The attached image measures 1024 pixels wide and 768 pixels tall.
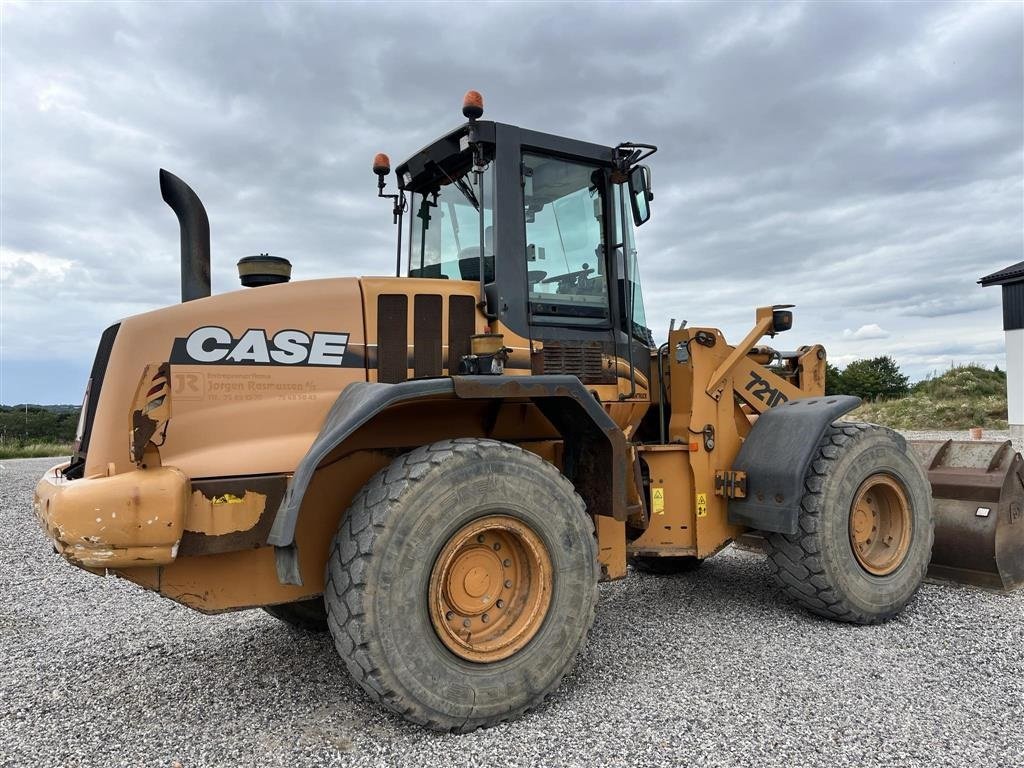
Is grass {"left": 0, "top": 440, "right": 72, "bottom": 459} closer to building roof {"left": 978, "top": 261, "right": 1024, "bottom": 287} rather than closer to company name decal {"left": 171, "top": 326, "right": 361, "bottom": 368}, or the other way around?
company name decal {"left": 171, "top": 326, "right": 361, "bottom": 368}

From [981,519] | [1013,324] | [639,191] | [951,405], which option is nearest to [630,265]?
[639,191]

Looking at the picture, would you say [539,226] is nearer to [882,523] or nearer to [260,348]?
[260,348]

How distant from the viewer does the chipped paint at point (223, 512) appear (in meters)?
3.18

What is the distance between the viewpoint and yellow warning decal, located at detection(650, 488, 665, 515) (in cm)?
485

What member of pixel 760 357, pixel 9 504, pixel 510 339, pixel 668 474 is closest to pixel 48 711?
pixel 510 339

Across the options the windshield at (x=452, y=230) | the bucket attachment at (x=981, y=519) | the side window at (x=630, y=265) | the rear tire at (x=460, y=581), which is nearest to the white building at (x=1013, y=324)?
the bucket attachment at (x=981, y=519)

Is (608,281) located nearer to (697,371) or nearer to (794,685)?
(697,371)

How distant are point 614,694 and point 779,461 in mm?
1882

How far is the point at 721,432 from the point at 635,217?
153cm

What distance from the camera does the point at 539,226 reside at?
461 centimetres

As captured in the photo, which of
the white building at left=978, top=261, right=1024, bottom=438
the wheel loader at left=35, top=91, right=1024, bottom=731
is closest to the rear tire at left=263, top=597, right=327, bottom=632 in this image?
the wheel loader at left=35, top=91, right=1024, bottom=731

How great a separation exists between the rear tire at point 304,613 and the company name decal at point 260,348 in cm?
162

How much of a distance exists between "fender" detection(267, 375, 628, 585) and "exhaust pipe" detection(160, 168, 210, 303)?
1.16 meters

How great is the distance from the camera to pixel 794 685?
12.6 feet
